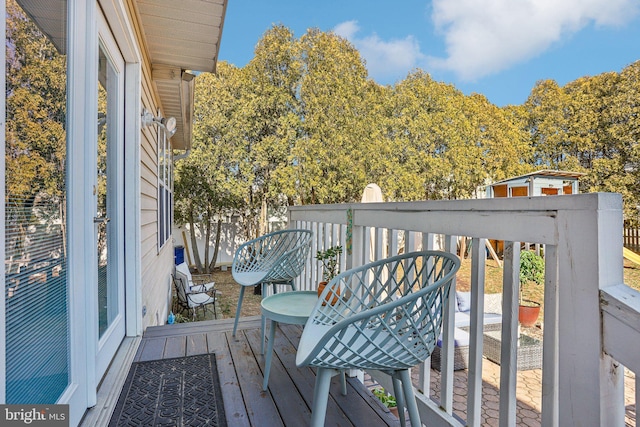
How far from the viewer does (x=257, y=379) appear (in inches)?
77.4

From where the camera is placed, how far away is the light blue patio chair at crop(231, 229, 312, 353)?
101 inches

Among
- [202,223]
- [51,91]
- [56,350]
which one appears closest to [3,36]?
[51,91]

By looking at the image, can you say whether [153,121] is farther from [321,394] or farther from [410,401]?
[410,401]

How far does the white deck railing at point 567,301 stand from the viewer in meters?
0.80

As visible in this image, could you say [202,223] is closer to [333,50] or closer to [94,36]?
[333,50]

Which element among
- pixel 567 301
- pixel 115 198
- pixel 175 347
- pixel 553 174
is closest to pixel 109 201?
pixel 115 198

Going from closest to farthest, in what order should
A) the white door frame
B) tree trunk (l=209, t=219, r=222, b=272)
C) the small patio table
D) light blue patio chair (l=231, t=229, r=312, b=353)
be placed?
the small patio table → the white door frame → light blue patio chair (l=231, t=229, r=312, b=353) → tree trunk (l=209, t=219, r=222, b=272)

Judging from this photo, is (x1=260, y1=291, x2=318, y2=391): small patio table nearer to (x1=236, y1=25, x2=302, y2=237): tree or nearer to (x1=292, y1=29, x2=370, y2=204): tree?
(x1=292, y1=29, x2=370, y2=204): tree

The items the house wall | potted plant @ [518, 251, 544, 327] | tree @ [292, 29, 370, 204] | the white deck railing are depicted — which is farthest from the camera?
tree @ [292, 29, 370, 204]

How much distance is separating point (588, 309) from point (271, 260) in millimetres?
2348

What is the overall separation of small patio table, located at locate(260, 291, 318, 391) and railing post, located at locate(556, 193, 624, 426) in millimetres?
1089

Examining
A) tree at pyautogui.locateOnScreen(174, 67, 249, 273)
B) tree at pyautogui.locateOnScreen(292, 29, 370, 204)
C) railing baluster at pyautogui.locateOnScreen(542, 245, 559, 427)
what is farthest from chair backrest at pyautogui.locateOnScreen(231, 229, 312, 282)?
tree at pyautogui.locateOnScreen(174, 67, 249, 273)

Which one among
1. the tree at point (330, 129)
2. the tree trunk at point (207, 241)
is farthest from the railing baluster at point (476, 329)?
the tree trunk at point (207, 241)

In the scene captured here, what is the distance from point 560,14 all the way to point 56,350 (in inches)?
922
